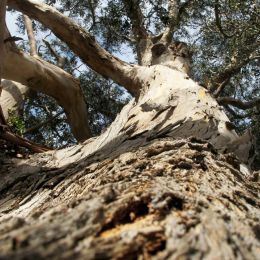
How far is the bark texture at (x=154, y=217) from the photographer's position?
0.80 m

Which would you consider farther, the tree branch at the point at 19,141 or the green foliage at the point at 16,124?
the green foliage at the point at 16,124

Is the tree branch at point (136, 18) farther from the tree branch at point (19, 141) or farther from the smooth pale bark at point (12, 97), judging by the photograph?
the tree branch at point (19, 141)

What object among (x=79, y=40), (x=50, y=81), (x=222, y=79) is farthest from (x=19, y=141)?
(x=222, y=79)

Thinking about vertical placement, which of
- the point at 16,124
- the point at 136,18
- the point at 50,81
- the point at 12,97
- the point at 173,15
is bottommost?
the point at 16,124

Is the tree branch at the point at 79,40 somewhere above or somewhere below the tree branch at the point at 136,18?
below

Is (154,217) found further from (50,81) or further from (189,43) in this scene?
(189,43)

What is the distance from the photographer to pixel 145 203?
1.15 meters

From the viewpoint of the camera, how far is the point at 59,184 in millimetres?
2391

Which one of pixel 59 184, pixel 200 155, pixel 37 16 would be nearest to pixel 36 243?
pixel 200 155

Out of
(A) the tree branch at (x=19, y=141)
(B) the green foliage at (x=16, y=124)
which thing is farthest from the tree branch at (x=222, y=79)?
(A) the tree branch at (x=19, y=141)

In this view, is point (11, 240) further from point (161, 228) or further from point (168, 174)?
point (168, 174)

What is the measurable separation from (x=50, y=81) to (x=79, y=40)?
579 millimetres

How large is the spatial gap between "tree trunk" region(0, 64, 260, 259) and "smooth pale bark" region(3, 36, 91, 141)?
1862 millimetres

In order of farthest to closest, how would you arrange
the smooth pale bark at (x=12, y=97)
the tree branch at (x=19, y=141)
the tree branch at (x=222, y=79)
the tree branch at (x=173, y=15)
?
the tree branch at (x=222, y=79) → the tree branch at (x=173, y=15) → the smooth pale bark at (x=12, y=97) → the tree branch at (x=19, y=141)
